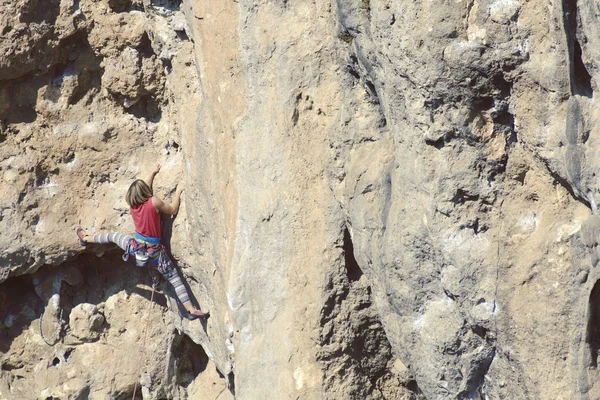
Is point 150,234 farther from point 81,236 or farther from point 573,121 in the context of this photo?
point 573,121

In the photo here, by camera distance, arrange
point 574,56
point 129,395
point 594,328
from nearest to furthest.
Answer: point 574,56
point 594,328
point 129,395

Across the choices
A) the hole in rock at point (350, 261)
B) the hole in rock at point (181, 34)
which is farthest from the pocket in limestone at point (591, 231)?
the hole in rock at point (181, 34)

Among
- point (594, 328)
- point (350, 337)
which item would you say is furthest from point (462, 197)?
point (350, 337)

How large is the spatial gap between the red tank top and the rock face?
4.4 inches

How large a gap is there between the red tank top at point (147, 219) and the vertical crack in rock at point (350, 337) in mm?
1454

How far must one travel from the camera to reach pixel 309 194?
3643 millimetres

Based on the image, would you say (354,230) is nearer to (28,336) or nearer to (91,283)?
(91,283)

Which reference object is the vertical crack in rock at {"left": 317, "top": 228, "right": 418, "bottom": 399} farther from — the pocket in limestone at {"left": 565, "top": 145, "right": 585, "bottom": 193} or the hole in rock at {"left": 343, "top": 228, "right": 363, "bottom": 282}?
the pocket in limestone at {"left": 565, "top": 145, "right": 585, "bottom": 193}

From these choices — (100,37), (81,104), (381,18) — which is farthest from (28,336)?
(381,18)

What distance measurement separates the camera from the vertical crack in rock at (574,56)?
7.77ft

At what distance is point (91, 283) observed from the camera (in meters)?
5.43

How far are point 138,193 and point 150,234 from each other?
0.78ft

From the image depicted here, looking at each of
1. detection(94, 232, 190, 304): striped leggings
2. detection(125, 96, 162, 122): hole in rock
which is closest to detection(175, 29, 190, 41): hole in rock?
detection(125, 96, 162, 122): hole in rock

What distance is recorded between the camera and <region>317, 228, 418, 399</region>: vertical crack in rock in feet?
11.8
